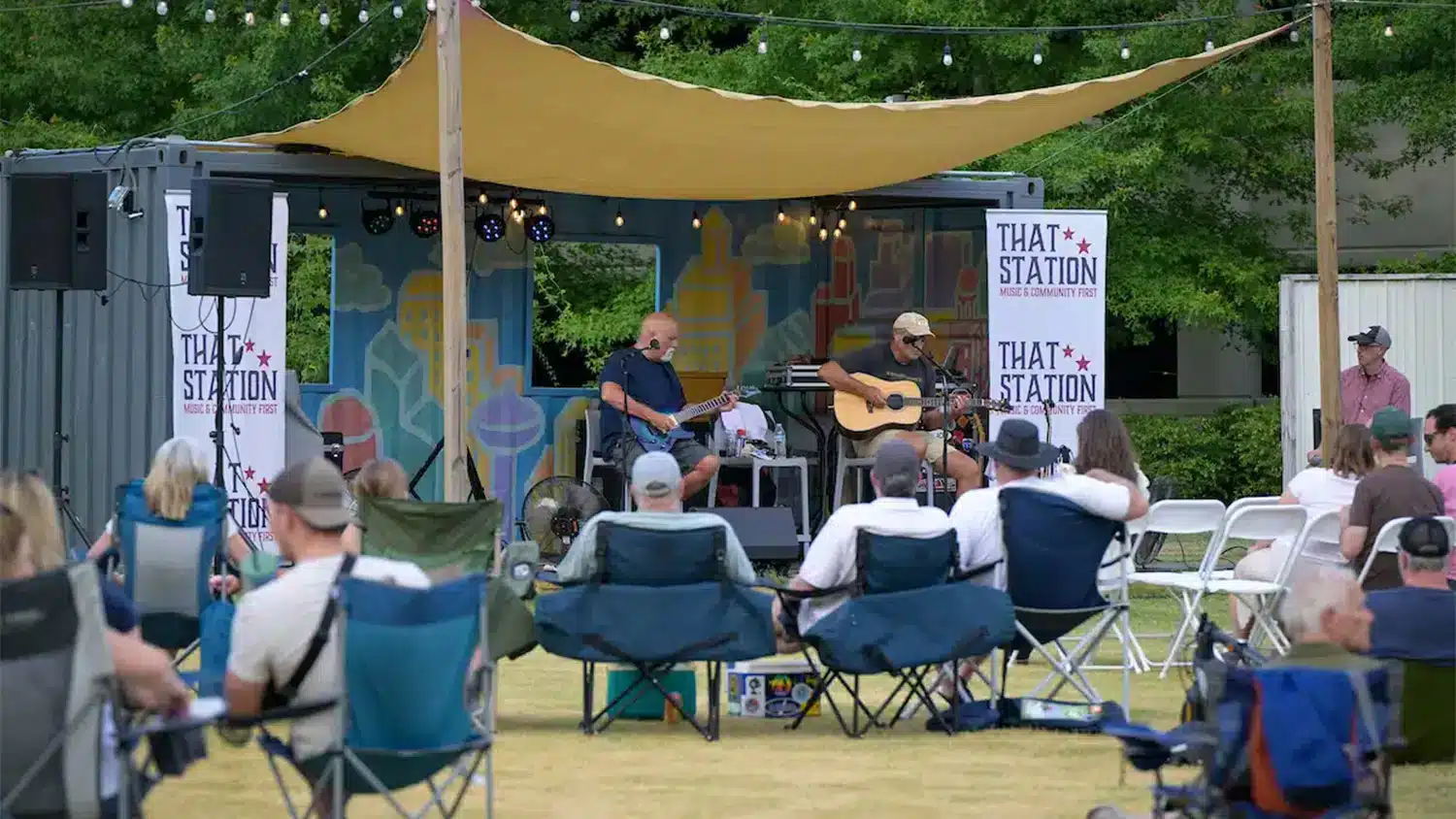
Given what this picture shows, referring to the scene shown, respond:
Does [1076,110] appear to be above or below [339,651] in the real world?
above

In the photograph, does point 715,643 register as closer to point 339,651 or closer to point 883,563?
point 883,563

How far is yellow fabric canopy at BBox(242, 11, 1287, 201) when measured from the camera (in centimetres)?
955

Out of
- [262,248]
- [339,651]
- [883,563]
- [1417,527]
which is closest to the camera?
[339,651]

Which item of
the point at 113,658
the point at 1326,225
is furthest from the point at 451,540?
the point at 1326,225

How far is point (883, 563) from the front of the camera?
6891mm

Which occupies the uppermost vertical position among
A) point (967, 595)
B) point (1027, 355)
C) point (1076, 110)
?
point (1076, 110)

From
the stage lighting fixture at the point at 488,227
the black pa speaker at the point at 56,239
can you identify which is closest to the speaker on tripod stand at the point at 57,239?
the black pa speaker at the point at 56,239

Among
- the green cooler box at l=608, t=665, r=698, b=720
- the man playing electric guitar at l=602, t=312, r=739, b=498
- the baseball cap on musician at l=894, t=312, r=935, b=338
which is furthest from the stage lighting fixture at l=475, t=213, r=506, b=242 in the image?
the green cooler box at l=608, t=665, r=698, b=720

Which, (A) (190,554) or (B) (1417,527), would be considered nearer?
(B) (1417,527)

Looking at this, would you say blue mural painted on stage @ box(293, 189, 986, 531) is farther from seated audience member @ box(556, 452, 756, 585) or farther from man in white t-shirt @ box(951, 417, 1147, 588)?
seated audience member @ box(556, 452, 756, 585)

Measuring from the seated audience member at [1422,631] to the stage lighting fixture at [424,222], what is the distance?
7659 millimetres

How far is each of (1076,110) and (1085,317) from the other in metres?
1.17

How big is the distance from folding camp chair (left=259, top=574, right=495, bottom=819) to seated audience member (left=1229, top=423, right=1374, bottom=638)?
402 centimetres

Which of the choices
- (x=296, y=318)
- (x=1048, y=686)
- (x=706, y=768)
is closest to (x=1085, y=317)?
(x=1048, y=686)
